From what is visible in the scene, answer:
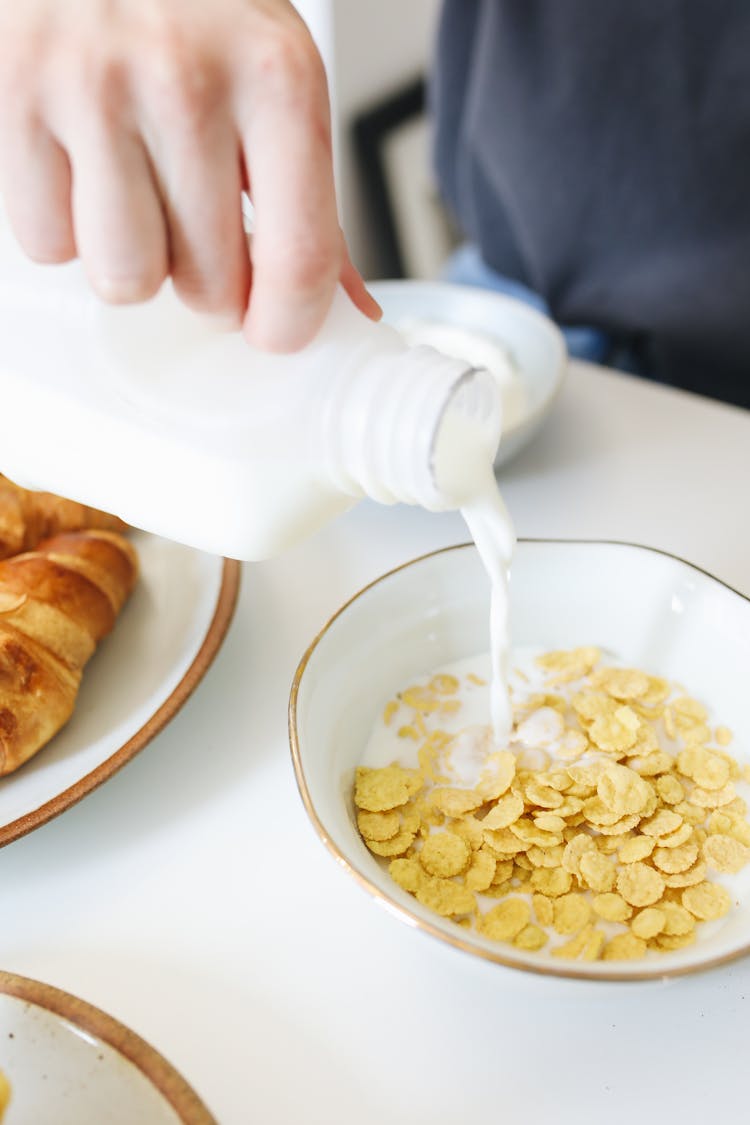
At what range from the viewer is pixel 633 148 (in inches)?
36.2

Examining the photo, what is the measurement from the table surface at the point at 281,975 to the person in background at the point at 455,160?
27 cm

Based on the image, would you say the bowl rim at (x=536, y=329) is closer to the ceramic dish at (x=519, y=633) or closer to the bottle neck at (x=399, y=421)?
the ceramic dish at (x=519, y=633)

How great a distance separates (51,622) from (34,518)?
0.11 metres

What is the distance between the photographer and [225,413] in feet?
1.30

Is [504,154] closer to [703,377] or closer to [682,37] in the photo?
[682,37]

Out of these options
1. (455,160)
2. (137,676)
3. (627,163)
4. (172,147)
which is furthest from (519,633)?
(455,160)

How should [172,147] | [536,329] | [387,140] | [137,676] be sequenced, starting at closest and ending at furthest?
[172,147] → [137,676] → [536,329] → [387,140]

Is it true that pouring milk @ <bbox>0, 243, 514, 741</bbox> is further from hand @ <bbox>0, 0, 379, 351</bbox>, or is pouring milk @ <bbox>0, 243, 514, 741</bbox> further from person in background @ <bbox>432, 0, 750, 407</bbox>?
person in background @ <bbox>432, 0, 750, 407</bbox>

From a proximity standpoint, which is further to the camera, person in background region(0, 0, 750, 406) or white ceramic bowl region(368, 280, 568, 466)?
white ceramic bowl region(368, 280, 568, 466)

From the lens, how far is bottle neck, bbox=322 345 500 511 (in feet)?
1.23

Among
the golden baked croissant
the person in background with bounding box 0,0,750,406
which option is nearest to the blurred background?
the person in background with bounding box 0,0,750,406

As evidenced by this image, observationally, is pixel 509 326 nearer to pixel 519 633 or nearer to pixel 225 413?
pixel 519 633

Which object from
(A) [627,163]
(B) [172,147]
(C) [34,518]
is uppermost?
(B) [172,147]

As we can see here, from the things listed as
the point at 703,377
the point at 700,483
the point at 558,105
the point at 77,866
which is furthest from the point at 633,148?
the point at 77,866
